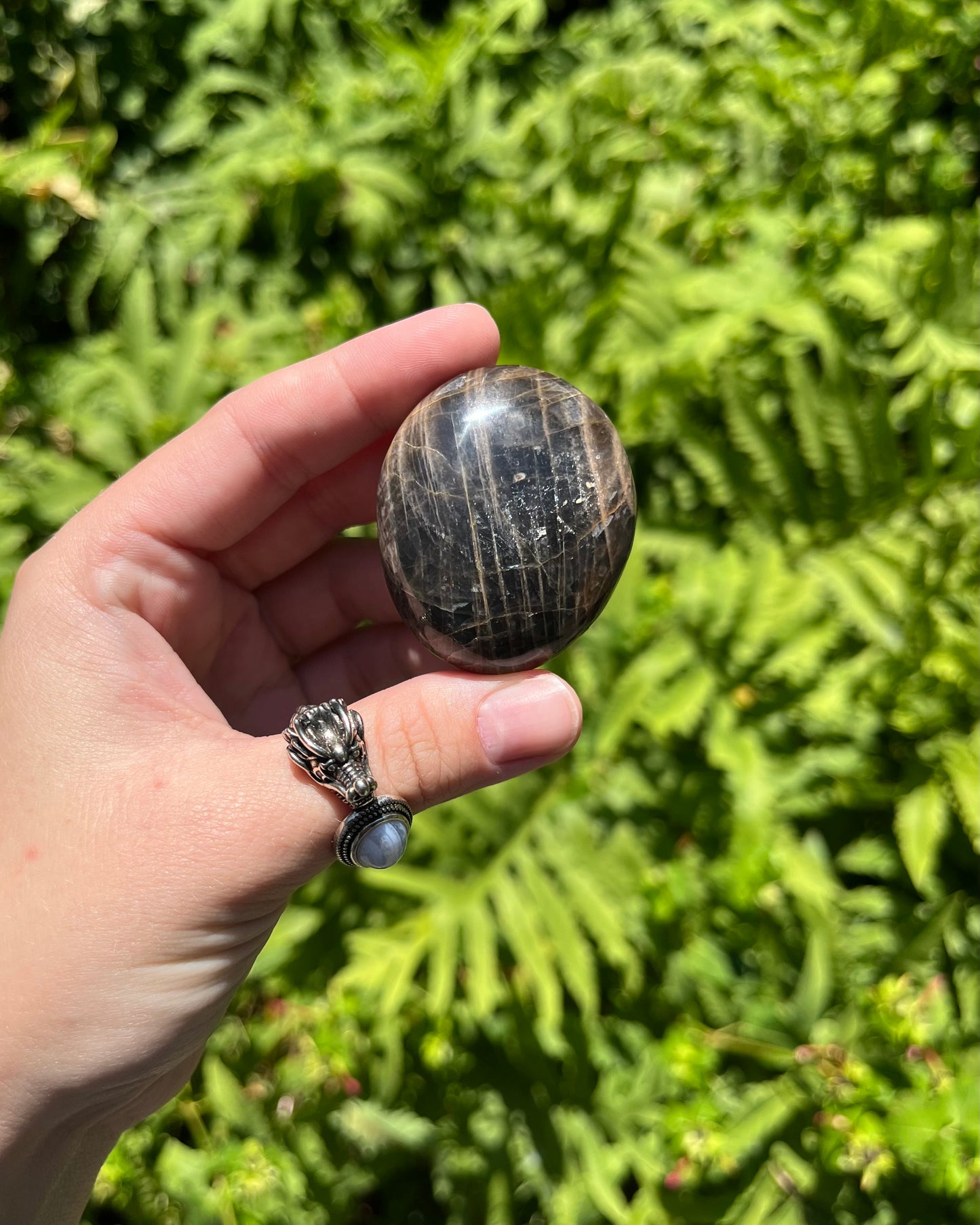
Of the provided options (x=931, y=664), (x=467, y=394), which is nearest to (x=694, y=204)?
(x=931, y=664)

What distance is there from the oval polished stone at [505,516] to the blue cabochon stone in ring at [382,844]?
1.33 ft

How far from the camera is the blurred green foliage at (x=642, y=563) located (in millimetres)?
2889

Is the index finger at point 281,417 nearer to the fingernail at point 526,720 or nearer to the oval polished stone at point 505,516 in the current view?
the oval polished stone at point 505,516

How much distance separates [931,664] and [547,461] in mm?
1732

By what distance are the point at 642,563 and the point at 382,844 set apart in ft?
5.39

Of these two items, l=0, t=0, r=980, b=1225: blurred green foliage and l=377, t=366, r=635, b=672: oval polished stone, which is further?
l=0, t=0, r=980, b=1225: blurred green foliage

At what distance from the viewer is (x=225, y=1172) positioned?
2.95 m

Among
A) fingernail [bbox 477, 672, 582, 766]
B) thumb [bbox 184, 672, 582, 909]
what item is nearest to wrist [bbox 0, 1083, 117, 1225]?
thumb [bbox 184, 672, 582, 909]

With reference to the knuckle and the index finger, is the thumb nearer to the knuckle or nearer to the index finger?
the knuckle

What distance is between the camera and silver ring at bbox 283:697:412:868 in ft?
5.69

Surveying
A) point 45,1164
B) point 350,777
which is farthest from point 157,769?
point 45,1164

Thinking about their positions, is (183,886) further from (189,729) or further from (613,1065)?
(613,1065)

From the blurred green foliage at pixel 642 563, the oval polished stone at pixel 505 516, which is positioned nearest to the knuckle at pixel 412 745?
the oval polished stone at pixel 505 516

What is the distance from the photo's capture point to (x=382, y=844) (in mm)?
1760
